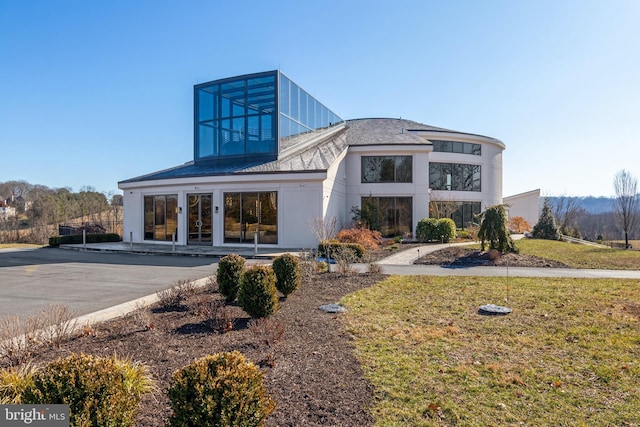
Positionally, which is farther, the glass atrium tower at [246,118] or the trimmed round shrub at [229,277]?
the glass atrium tower at [246,118]

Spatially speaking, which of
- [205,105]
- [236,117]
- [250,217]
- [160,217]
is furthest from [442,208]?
[160,217]

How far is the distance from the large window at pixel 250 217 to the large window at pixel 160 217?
3.59 m

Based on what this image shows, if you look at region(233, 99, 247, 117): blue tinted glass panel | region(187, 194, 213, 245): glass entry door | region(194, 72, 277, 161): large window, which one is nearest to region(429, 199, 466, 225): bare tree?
region(194, 72, 277, 161): large window

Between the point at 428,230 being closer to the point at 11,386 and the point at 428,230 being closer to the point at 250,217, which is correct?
the point at 250,217

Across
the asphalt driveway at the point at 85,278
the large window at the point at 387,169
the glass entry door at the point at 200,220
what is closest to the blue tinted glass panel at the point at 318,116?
the large window at the point at 387,169

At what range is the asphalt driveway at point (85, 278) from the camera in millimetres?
7625

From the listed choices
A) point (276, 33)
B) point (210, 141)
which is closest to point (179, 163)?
point (210, 141)

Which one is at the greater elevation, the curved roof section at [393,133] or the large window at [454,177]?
the curved roof section at [393,133]

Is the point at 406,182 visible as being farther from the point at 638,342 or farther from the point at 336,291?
the point at 638,342

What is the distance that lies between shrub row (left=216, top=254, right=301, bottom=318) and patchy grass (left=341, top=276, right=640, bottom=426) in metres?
1.30

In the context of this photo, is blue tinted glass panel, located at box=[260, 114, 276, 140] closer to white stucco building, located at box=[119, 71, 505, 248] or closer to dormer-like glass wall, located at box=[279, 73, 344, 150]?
white stucco building, located at box=[119, 71, 505, 248]

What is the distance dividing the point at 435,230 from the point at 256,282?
16186mm

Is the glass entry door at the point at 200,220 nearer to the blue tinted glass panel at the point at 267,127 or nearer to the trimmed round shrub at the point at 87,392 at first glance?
the blue tinted glass panel at the point at 267,127

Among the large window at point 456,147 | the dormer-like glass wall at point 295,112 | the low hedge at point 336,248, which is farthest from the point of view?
the large window at point 456,147
